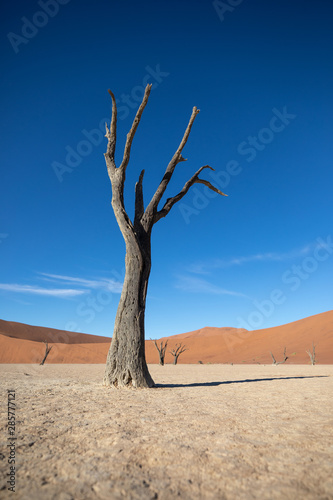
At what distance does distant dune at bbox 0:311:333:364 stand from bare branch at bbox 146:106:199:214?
34.9 metres

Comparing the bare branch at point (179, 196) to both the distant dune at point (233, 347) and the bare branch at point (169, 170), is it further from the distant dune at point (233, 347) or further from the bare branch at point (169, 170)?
the distant dune at point (233, 347)

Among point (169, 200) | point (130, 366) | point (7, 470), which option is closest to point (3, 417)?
point (7, 470)

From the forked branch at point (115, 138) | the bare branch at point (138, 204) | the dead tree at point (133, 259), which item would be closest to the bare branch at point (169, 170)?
the dead tree at point (133, 259)

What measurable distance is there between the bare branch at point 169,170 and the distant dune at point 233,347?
34.9 metres

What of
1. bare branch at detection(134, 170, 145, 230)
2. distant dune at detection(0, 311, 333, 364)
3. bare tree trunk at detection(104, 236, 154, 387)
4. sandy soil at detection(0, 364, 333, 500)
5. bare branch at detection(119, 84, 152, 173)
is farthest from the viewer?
distant dune at detection(0, 311, 333, 364)

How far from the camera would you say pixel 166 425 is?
3.34 metres

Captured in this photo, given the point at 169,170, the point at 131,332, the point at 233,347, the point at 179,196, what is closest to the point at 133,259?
the point at 131,332

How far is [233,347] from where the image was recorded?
175ft

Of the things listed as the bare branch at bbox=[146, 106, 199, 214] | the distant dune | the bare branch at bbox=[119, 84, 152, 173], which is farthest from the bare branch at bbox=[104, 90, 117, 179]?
the distant dune

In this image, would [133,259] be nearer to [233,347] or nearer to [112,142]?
[112,142]

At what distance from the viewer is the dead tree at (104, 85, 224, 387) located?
6.96m

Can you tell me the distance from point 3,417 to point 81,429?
3.93ft

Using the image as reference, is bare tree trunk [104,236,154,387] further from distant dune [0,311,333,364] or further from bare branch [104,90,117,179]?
distant dune [0,311,333,364]

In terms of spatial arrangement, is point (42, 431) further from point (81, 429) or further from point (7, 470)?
point (7, 470)
